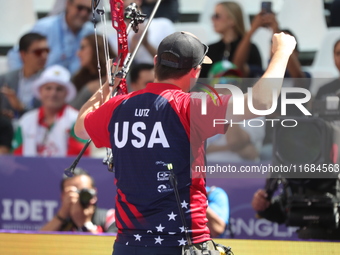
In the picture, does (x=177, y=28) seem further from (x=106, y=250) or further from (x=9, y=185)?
(x=106, y=250)

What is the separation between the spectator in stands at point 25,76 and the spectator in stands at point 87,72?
46 cm

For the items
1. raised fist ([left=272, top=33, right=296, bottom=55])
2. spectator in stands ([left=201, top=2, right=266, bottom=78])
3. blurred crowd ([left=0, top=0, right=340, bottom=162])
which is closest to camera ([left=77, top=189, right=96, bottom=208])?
blurred crowd ([left=0, top=0, right=340, bottom=162])

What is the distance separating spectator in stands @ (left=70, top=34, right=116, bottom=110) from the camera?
6.40 m

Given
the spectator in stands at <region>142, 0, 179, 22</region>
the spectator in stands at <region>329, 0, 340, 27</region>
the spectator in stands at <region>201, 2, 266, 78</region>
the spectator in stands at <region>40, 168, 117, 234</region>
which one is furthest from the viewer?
the spectator in stands at <region>142, 0, 179, 22</region>

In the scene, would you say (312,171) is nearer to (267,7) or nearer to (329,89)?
(329,89)

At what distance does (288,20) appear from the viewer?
6379 mm

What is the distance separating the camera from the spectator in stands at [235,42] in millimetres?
6105

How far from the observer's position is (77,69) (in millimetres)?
6648

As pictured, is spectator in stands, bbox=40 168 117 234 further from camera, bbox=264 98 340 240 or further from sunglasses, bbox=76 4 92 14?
sunglasses, bbox=76 4 92 14

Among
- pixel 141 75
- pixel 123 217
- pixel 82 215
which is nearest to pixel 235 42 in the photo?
pixel 141 75

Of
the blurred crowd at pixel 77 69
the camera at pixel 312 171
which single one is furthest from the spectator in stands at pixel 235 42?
the camera at pixel 312 171

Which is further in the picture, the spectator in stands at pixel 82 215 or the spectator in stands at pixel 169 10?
the spectator in stands at pixel 169 10

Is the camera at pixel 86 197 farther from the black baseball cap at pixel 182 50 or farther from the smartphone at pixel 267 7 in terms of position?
the black baseball cap at pixel 182 50

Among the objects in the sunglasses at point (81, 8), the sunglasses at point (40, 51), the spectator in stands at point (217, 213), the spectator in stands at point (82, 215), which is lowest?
the spectator in stands at point (82, 215)
